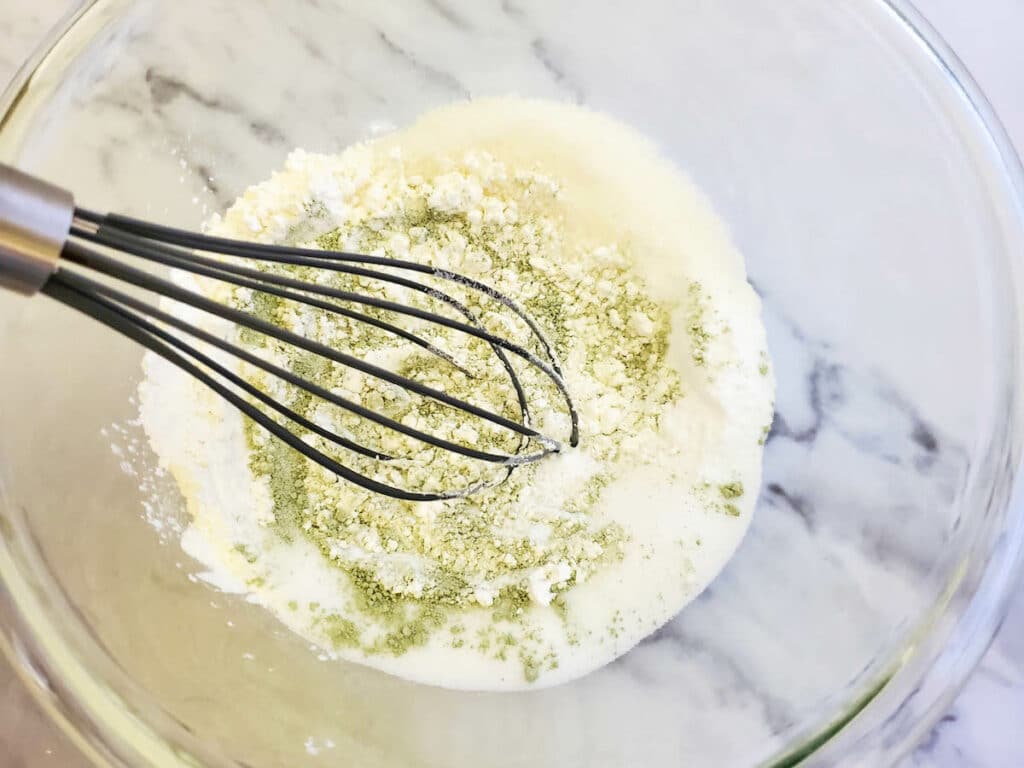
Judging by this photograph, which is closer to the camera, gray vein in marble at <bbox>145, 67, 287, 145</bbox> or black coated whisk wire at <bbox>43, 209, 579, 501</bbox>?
black coated whisk wire at <bbox>43, 209, 579, 501</bbox>

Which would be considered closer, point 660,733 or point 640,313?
point 660,733

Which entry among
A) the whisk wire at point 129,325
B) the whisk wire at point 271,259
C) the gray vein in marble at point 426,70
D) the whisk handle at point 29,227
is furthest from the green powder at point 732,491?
the whisk handle at point 29,227

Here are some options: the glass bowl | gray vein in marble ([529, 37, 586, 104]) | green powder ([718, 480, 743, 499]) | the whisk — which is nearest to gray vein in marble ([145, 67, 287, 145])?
the glass bowl

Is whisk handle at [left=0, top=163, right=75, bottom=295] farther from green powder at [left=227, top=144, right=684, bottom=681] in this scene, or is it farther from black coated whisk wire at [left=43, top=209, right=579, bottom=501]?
green powder at [left=227, top=144, right=684, bottom=681]

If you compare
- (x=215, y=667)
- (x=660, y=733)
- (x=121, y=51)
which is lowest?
(x=215, y=667)

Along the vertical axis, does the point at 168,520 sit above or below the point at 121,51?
below

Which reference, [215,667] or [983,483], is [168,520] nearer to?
[215,667]

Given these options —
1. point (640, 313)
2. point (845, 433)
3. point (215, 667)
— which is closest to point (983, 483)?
point (845, 433)
